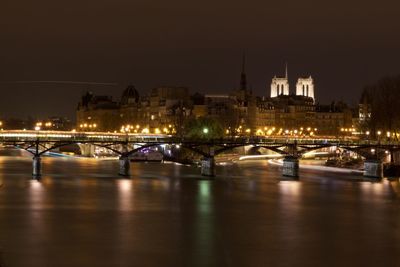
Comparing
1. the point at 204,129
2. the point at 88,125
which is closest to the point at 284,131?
the point at 88,125

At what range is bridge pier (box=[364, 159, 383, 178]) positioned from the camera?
6141 cm

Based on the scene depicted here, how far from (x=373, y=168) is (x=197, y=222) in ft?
94.0

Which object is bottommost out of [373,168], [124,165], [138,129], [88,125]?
[373,168]

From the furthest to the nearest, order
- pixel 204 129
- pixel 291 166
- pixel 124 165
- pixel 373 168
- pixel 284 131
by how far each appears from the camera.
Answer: pixel 284 131 → pixel 204 129 → pixel 124 165 → pixel 291 166 → pixel 373 168

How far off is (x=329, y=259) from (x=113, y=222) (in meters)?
11.3

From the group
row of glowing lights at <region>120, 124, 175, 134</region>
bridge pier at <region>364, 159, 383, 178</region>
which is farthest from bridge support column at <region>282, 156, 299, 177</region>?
row of glowing lights at <region>120, 124, 175, 134</region>

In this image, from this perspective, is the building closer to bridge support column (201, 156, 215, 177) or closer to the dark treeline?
the dark treeline

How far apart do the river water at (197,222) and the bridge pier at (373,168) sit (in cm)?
343

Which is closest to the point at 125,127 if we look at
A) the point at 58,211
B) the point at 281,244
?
the point at 58,211

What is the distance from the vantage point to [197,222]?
36.4m

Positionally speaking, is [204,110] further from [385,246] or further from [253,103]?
[385,246]

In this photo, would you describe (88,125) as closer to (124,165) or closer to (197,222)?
(124,165)

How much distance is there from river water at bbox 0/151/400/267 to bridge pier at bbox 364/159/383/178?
343cm

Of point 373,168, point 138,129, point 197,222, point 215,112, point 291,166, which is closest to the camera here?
point 197,222
